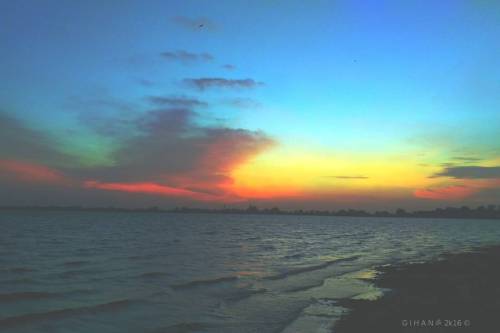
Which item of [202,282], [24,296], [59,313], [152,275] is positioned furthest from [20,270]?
[59,313]

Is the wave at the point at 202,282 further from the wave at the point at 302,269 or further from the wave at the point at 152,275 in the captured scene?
the wave at the point at 152,275

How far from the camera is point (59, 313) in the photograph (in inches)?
648

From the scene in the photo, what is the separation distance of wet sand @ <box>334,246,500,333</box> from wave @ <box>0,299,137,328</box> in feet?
31.2

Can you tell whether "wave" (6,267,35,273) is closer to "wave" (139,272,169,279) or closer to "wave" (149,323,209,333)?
"wave" (139,272,169,279)

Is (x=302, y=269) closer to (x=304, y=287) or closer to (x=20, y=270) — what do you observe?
(x=304, y=287)

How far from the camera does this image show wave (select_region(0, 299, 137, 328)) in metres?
15.1

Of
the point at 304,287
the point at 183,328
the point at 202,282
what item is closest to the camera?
the point at 183,328

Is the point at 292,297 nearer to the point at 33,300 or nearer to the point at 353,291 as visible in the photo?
the point at 353,291

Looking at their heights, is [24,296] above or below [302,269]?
above

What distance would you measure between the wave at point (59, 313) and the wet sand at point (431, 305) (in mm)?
9497

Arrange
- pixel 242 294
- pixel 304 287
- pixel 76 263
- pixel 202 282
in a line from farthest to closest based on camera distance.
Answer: pixel 76 263, pixel 202 282, pixel 304 287, pixel 242 294

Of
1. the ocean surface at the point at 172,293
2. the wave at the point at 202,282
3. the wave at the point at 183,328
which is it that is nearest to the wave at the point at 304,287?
the ocean surface at the point at 172,293

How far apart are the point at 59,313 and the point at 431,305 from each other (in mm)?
14615

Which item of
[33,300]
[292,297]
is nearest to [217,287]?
[292,297]
